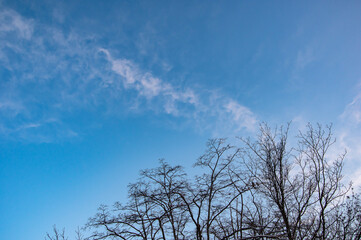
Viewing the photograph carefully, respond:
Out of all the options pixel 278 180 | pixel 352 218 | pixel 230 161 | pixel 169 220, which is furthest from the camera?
pixel 169 220

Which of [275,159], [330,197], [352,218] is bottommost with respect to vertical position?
[352,218]

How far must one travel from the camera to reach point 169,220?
37.1ft

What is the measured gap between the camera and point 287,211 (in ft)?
28.9

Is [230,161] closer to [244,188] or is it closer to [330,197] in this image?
[244,188]

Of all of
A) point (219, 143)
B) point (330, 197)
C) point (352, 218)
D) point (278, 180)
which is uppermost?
point (219, 143)

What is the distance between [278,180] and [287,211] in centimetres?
138

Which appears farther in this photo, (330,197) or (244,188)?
(244,188)

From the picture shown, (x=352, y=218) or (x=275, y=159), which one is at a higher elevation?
(x=275, y=159)

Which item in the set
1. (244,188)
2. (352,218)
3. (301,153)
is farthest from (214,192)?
(352,218)

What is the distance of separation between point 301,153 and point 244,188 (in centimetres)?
310

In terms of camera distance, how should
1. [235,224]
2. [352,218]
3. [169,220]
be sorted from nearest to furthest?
[352,218] → [169,220] → [235,224]

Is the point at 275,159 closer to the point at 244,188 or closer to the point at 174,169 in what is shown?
the point at 244,188

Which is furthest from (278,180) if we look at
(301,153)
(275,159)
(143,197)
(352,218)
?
(143,197)

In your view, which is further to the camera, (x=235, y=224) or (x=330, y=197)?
(x=235, y=224)
